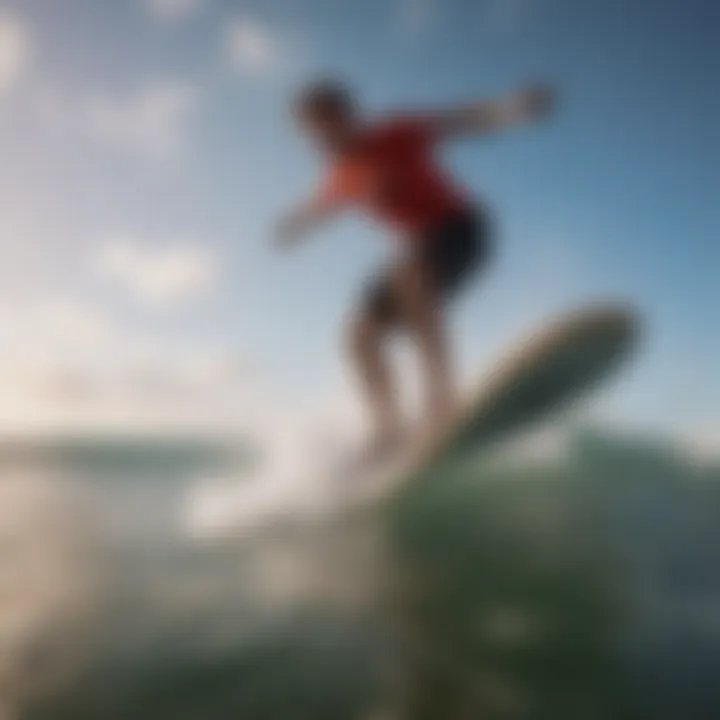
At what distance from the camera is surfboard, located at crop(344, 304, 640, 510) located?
128 centimetres

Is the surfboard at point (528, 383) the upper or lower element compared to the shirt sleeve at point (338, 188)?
lower

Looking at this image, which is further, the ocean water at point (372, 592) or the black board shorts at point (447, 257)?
the black board shorts at point (447, 257)

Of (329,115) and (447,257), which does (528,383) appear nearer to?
(447,257)

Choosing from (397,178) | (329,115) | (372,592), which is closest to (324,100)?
(329,115)

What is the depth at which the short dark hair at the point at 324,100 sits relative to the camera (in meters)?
1.32

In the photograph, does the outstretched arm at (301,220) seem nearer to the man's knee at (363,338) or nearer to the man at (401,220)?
the man at (401,220)

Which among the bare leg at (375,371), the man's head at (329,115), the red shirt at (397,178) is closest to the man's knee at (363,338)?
the bare leg at (375,371)

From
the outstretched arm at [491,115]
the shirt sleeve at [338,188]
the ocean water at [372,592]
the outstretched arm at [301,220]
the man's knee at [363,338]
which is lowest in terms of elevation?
the ocean water at [372,592]

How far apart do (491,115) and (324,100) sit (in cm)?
23

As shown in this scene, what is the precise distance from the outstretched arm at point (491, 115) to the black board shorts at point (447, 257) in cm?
11

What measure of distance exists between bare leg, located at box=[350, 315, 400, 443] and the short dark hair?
0.95 feet

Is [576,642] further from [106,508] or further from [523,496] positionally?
[106,508]

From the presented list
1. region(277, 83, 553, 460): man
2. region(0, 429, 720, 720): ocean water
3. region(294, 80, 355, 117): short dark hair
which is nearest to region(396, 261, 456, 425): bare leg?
region(277, 83, 553, 460): man

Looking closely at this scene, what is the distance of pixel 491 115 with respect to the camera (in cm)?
126
